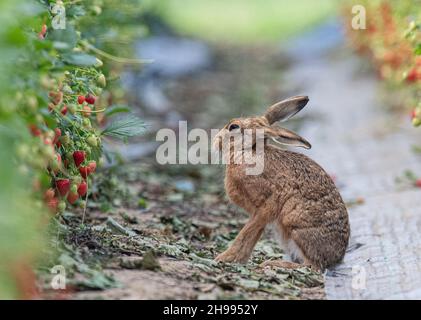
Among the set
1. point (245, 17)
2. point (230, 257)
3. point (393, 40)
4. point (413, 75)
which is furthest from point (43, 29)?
point (245, 17)

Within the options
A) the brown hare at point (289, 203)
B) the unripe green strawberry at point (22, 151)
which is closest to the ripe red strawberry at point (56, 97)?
the unripe green strawberry at point (22, 151)

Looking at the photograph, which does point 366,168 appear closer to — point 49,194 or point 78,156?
point 78,156

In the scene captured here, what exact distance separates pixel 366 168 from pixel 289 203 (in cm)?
298

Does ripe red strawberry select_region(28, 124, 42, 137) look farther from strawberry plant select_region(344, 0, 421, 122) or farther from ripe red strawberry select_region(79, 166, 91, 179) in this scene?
strawberry plant select_region(344, 0, 421, 122)

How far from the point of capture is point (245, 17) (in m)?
20.9

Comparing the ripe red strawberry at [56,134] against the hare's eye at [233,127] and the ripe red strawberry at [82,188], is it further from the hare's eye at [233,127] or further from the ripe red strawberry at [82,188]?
the hare's eye at [233,127]

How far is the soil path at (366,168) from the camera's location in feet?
14.4

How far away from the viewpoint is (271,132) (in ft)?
16.2

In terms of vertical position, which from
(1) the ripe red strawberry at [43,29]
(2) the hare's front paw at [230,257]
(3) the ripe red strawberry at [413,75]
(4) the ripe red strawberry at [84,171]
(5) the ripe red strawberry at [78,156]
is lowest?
(2) the hare's front paw at [230,257]

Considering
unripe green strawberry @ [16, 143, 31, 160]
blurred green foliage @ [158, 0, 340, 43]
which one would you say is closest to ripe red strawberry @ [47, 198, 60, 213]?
unripe green strawberry @ [16, 143, 31, 160]

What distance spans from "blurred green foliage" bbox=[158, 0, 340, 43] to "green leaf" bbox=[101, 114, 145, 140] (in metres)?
11.0

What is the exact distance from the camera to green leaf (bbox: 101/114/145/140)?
450cm
